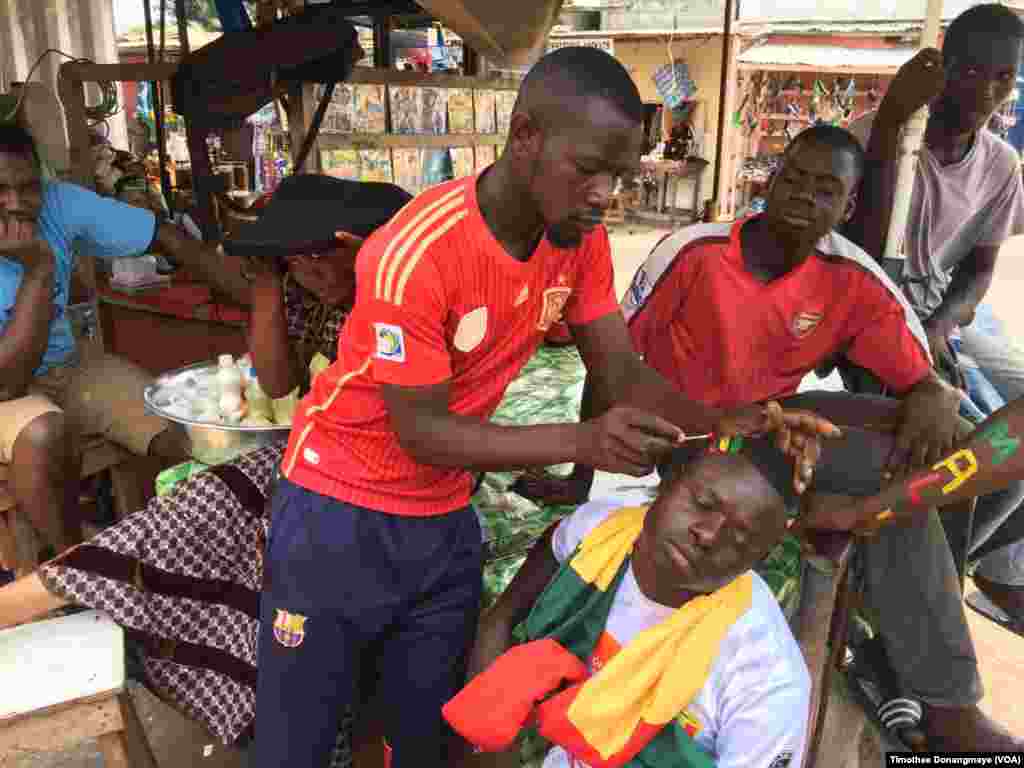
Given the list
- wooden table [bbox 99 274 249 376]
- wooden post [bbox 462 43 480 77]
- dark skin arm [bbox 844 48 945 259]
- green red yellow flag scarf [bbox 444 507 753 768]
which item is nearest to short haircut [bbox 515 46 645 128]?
green red yellow flag scarf [bbox 444 507 753 768]

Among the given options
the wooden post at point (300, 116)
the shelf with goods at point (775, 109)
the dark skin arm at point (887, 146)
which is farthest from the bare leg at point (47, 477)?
the shelf with goods at point (775, 109)

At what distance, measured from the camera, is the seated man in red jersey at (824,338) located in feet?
5.41

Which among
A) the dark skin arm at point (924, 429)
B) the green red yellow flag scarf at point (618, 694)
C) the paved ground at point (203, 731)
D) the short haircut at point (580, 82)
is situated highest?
the short haircut at point (580, 82)

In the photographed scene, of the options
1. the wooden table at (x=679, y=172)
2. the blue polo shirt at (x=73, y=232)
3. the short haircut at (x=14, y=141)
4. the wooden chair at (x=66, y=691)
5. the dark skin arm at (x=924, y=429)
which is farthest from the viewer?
the wooden table at (x=679, y=172)

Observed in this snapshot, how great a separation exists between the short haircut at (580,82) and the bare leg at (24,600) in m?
1.48

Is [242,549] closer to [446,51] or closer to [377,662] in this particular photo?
[377,662]

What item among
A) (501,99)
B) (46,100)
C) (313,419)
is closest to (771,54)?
(501,99)

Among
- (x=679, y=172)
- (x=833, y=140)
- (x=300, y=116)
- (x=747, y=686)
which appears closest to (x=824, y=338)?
(x=833, y=140)

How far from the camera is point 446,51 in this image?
23.1ft

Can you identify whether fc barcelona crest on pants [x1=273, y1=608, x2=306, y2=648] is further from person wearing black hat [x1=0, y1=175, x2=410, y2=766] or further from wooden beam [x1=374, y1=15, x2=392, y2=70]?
wooden beam [x1=374, y1=15, x2=392, y2=70]

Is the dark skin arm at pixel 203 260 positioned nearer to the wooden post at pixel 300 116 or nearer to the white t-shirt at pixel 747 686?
the wooden post at pixel 300 116

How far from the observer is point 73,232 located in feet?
9.17

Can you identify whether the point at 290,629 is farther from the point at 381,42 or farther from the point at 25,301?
the point at 381,42

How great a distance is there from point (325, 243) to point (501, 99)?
2.42 m
